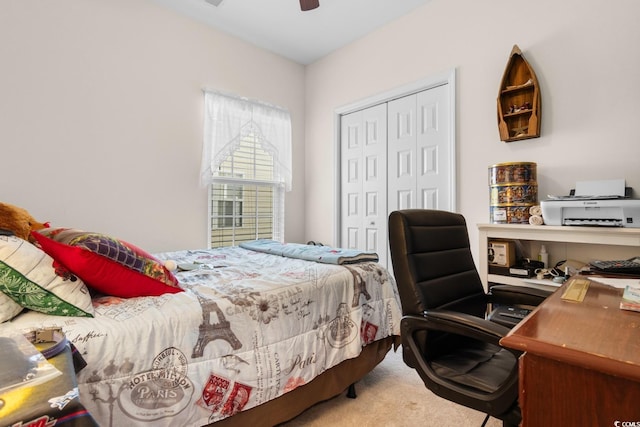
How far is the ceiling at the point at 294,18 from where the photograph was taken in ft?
9.83

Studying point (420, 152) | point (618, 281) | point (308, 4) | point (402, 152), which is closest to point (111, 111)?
point (308, 4)

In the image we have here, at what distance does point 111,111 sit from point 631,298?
11.5 ft

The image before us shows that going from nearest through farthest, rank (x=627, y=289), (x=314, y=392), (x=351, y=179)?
(x=627, y=289) < (x=314, y=392) < (x=351, y=179)

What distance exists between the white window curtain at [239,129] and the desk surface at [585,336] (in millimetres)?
3097

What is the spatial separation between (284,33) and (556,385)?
376 cm

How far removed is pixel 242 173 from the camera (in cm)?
364

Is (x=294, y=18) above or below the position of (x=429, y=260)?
above

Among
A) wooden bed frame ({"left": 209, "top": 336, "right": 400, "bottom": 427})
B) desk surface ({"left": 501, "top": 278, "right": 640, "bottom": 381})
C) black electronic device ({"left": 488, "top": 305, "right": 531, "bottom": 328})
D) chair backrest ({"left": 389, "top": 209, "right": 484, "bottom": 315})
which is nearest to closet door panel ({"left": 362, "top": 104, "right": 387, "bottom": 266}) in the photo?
wooden bed frame ({"left": 209, "top": 336, "right": 400, "bottom": 427})

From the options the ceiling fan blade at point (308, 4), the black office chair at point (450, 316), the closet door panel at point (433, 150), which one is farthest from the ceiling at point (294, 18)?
the black office chair at point (450, 316)

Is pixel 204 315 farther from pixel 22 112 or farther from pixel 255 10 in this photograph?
pixel 255 10

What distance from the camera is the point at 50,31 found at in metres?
2.47

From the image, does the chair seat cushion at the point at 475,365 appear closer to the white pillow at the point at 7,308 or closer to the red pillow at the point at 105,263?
the red pillow at the point at 105,263

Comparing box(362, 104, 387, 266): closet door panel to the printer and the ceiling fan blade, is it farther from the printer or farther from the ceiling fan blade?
the printer

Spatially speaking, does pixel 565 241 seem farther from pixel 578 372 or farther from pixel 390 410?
pixel 578 372
